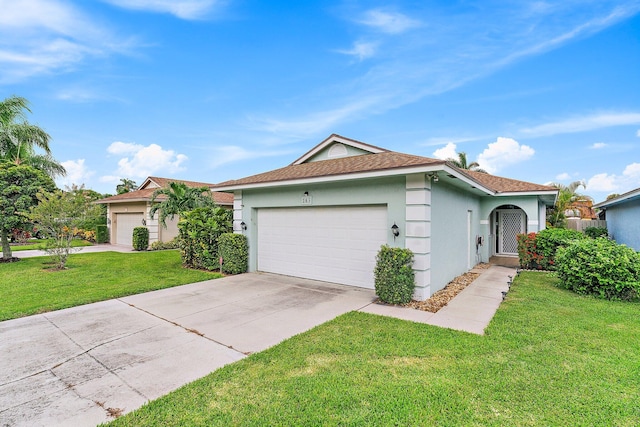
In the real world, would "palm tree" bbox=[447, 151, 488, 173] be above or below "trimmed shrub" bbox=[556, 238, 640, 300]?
above

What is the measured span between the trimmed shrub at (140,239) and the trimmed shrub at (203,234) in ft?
24.4

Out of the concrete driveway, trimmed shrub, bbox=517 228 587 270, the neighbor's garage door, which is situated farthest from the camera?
trimmed shrub, bbox=517 228 587 270

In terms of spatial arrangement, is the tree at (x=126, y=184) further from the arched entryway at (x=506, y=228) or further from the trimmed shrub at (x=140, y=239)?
the arched entryway at (x=506, y=228)

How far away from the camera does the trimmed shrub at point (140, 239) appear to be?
16.5 metres

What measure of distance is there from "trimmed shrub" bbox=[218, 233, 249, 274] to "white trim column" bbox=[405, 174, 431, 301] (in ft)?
17.9

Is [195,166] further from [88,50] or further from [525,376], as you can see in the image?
[525,376]

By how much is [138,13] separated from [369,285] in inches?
411

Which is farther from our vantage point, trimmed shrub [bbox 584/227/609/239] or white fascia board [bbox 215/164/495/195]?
trimmed shrub [bbox 584/227/609/239]

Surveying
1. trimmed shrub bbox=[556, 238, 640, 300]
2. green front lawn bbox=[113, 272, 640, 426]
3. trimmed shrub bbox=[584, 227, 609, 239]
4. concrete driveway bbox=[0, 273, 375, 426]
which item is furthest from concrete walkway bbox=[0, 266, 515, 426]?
trimmed shrub bbox=[584, 227, 609, 239]

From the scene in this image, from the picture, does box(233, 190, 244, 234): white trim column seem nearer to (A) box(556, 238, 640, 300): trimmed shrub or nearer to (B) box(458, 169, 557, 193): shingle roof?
(B) box(458, 169, 557, 193): shingle roof

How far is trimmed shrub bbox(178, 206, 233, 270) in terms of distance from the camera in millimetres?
10156

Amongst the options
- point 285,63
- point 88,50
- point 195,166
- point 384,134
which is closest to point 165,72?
point 88,50

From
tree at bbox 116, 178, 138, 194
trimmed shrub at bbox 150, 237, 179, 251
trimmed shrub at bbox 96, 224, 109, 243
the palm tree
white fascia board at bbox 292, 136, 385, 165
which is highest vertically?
the palm tree

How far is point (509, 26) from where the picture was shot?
8922 millimetres
